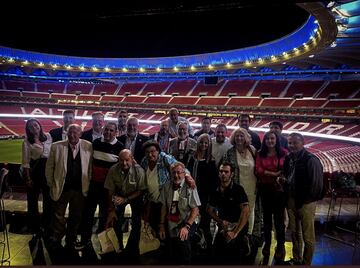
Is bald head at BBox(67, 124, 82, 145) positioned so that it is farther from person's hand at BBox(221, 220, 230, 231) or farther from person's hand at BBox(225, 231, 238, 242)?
person's hand at BBox(225, 231, 238, 242)

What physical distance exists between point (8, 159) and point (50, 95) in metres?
20.6

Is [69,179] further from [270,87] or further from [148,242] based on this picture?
[270,87]

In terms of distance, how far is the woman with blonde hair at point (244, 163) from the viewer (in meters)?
4.01

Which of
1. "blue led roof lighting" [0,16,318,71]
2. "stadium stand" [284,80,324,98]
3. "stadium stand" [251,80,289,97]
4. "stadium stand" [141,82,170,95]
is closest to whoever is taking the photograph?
"blue led roof lighting" [0,16,318,71]

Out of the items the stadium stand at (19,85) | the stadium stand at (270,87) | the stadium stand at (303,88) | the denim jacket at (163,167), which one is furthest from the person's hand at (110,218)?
the stadium stand at (19,85)

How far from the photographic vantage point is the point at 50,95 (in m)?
33.1

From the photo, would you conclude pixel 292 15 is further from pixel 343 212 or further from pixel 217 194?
pixel 217 194

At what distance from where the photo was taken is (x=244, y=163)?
404 cm

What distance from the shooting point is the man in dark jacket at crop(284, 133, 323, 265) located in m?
3.70

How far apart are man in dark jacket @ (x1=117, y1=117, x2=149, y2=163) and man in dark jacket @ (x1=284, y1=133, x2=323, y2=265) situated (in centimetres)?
223

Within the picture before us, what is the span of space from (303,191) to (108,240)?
102 inches

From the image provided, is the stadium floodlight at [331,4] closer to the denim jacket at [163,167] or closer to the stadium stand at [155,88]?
the denim jacket at [163,167]

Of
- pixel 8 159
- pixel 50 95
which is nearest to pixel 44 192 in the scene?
pixel 8 159

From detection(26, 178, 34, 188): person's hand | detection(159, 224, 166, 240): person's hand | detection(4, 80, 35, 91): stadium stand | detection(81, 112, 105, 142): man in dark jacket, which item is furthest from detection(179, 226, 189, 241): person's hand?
detection(4, 80, 35, 91): stadium stand
